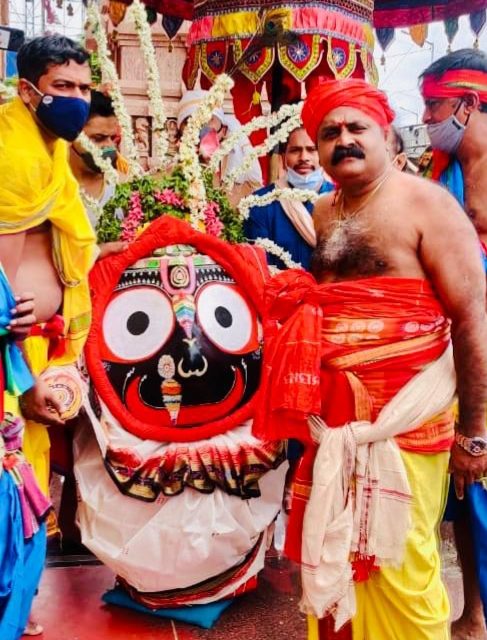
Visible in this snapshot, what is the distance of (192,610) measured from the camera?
10.1 feet

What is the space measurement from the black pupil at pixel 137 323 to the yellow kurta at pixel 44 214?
0.82 feet

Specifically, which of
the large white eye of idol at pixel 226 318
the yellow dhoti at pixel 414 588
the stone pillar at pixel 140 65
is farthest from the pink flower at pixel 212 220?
the stone pillar at pixel 140 65

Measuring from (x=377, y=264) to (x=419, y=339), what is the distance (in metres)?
0.24

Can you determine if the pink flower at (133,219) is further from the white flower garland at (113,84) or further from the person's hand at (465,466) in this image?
the person's hand at (465,466)

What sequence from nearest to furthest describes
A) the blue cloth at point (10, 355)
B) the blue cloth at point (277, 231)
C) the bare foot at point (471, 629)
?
the blue cloth at point (10, 355) < the bare foot at point (471, 629) < the blue cloth at point (277, 231)

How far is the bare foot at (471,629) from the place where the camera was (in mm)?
2959

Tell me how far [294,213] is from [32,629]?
2.20 m

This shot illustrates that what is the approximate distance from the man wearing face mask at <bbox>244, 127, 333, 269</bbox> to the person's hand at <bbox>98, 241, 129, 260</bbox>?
105 cm

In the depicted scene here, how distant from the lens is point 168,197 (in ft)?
10.4

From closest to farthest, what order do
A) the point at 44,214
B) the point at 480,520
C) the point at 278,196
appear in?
the point at 44,214, the point at 480,520, the point at 278,196

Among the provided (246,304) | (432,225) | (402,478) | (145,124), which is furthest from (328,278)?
(145,124)

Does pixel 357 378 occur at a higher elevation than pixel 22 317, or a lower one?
lower

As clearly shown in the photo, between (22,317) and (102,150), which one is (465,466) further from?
(102,150)

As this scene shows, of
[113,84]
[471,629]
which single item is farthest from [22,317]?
[471,629]
